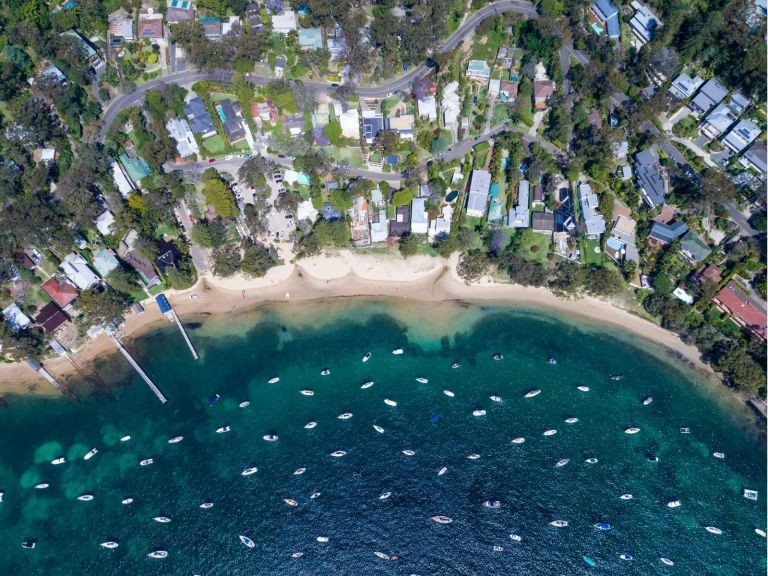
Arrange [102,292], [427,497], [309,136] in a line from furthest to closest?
[309,136] < [102,292] < [427,497]

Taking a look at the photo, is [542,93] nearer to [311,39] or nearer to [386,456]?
[311,39]

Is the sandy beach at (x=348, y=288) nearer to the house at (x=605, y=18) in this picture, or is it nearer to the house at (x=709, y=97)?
the house at (x=709, y=97)

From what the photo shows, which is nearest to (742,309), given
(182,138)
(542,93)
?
(542,93)

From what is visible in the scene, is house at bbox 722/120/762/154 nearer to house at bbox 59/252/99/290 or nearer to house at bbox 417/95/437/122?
house at bbox 417/95/437/122

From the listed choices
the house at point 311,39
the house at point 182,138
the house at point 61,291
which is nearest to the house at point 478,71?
the house at point 311,39

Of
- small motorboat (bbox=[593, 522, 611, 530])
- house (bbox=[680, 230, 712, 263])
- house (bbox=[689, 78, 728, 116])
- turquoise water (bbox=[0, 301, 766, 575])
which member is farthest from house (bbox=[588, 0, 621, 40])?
small motorboat (bbox=[593, 522, 611, 530])

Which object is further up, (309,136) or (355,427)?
(309,136)

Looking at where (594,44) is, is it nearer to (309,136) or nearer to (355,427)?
(309,136)

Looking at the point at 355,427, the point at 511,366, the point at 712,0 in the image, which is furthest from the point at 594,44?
the point at 355,427
